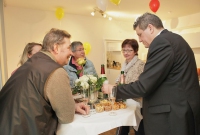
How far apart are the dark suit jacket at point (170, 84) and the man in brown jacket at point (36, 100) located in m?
0.56

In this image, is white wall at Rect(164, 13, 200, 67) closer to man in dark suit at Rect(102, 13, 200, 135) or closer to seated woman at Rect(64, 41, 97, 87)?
seated woman at Rect(64, 41, 97, 87)

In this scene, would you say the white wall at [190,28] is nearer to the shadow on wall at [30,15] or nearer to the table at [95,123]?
the shadow on wall at [30,15]

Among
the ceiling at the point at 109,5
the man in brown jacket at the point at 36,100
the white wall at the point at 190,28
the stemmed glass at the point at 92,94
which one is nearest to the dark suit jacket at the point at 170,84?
the stemmed glass at the point at 92,94

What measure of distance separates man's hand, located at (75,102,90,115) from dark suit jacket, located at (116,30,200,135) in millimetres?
417

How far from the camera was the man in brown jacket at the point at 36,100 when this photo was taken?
0.98 m

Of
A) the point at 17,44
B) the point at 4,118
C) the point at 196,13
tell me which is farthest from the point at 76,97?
the point at 196,13

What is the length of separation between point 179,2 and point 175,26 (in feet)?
6.60

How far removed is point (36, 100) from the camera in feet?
3.23

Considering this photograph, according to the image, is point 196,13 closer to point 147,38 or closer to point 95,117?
point 147,38

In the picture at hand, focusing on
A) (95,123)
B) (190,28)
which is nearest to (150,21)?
(95,123)

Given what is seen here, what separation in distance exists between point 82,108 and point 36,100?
0.46 meters

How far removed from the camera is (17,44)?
4125 millimetres

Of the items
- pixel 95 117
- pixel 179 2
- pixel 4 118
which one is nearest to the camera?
pixel 4 118

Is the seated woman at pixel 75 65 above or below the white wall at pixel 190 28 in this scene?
below
